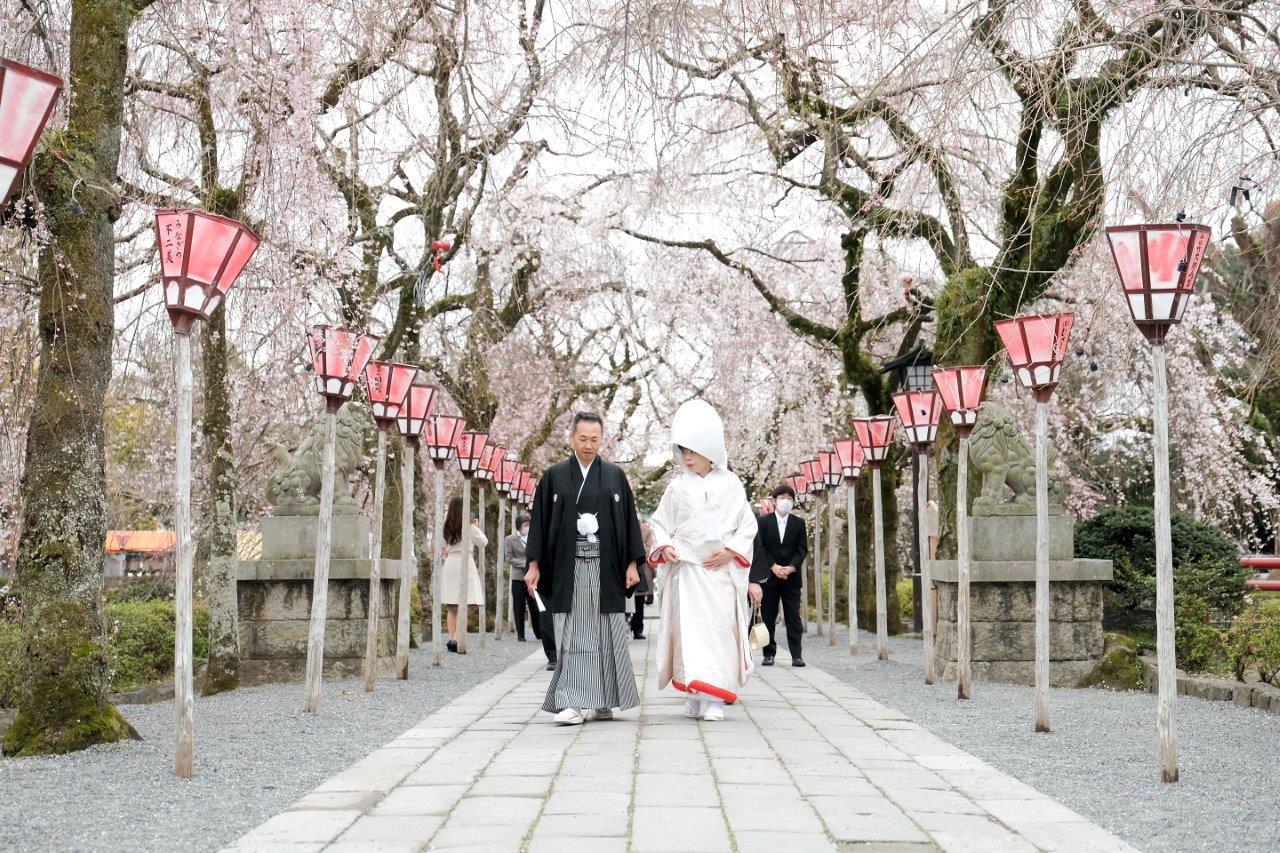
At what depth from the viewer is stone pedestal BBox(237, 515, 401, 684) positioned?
12180 millimetres

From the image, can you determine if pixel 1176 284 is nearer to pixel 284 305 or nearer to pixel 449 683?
pixel 284 305

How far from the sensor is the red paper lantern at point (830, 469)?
62.0 feet

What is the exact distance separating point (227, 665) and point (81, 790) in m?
5.53

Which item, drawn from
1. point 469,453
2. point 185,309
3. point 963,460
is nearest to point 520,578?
point 469,453

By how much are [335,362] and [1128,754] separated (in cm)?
600

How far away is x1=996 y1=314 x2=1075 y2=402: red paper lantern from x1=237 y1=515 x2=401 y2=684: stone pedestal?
6430 mm

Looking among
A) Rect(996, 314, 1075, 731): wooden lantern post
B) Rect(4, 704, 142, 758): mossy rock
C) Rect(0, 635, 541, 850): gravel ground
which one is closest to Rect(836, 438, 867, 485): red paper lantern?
Rect(996, 314, 1075, 731): wooden lantern post

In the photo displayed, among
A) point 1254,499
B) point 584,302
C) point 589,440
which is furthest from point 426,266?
point 1254,499

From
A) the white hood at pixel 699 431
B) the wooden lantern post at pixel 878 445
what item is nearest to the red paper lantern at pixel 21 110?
the white hood at pixel 699 431

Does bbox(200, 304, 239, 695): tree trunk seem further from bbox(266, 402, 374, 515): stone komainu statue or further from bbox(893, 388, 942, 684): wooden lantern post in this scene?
bbox(893, 388, 942, 684): wooden lantern post

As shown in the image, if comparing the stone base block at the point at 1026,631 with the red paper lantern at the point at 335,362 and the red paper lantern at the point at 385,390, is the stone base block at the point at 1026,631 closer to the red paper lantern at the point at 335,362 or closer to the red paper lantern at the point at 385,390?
the red paper lantern at the point at 385,390

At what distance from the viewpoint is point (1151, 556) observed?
13.8 m

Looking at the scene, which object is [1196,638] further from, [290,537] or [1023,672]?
[290,537]

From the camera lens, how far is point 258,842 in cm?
462
